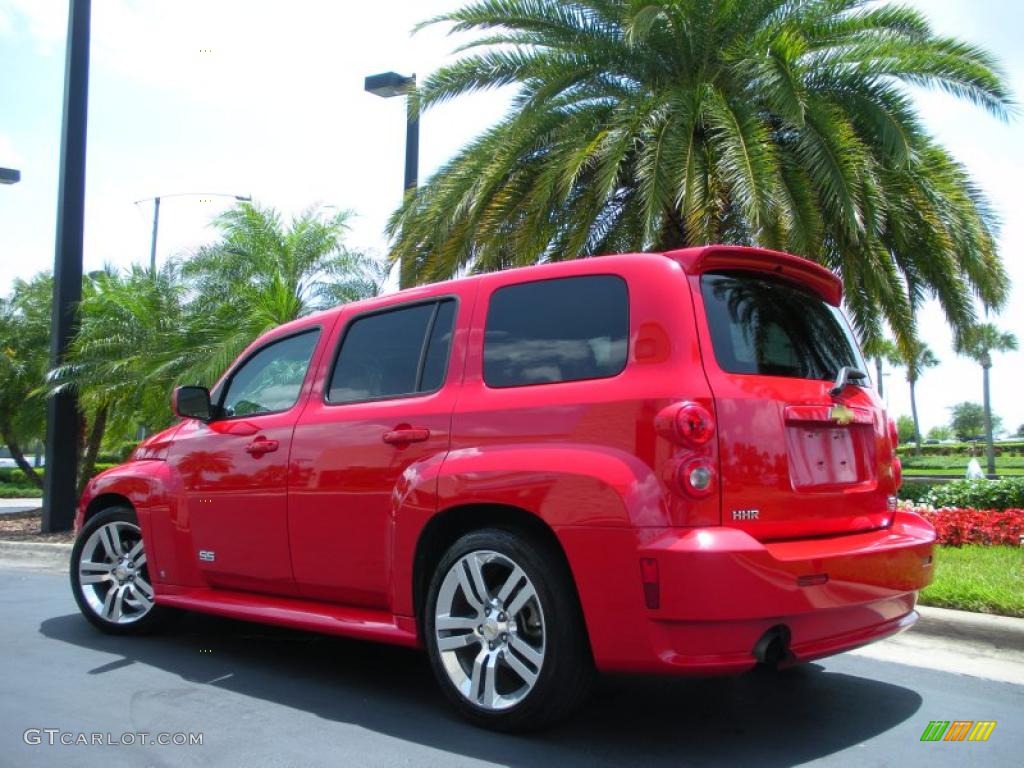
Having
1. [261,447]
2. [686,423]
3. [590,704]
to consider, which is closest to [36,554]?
[261,447]

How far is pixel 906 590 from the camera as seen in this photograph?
3984 millimetres

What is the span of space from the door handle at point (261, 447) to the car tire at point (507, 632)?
50.6 inches

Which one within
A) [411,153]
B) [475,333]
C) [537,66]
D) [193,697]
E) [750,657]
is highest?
[537,66]

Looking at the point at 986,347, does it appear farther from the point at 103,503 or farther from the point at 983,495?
the point at 103,503

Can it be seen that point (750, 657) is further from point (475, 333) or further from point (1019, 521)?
point (1019, 521)

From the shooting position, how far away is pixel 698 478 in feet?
11.4

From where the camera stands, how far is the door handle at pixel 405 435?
13.9 feet

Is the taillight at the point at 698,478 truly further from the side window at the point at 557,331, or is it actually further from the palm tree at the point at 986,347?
the palm tree at the point at 986,347

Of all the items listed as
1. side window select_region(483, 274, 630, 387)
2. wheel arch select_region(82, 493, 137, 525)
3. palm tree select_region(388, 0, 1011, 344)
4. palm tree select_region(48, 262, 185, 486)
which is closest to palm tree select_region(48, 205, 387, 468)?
palm tree select_region(48, 262, 185, 486)

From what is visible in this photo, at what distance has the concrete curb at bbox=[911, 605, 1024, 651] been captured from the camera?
501cm

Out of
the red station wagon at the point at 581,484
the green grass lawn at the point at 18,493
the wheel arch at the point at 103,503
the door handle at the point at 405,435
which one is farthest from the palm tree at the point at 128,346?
the green grass lawn at the point at 18,493

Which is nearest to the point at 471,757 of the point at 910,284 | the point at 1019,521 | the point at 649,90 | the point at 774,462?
the point at 774,462

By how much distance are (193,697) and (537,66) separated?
8495mm

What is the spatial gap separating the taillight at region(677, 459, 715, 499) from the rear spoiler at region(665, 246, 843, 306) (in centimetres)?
84
